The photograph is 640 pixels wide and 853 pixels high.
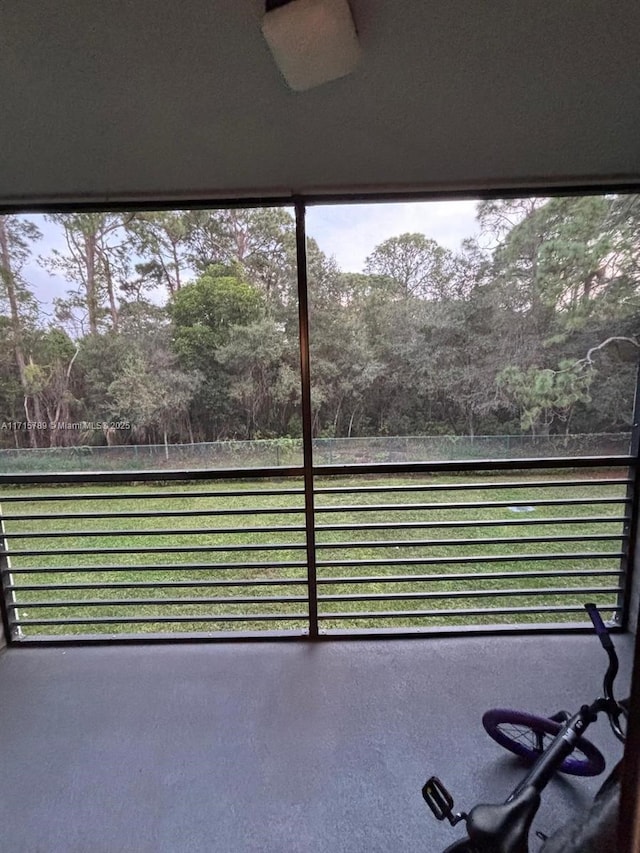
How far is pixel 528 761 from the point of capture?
1379 mm

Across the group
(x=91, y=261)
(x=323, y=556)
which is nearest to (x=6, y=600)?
(x=323, y=556)

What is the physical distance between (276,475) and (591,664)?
180 centimetres

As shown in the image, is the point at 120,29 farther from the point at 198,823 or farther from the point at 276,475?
the point at 198,823

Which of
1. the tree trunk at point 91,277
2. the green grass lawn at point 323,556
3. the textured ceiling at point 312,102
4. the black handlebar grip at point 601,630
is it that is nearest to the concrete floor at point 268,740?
the green grass lawn at point 323,556

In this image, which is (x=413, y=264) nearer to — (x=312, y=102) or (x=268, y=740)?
(x=312, y=102)

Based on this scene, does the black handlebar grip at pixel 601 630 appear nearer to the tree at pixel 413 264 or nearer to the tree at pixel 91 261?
the tree at pixel 413 264

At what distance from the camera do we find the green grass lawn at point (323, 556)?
2.08m

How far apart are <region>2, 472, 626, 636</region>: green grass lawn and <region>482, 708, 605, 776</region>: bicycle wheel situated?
684 millimetres

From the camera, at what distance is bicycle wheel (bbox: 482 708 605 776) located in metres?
1.27

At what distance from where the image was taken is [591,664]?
1.83m

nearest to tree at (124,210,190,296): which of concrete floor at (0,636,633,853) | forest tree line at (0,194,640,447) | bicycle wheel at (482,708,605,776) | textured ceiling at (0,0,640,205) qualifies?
forest tree line at (0,194,640,447)

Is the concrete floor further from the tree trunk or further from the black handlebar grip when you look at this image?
the tree trunk

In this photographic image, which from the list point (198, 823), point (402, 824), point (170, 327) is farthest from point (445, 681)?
point (170, 327)

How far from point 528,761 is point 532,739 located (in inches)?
3.5
